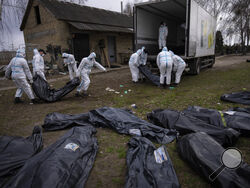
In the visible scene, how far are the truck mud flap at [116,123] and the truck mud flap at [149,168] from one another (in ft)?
1.67

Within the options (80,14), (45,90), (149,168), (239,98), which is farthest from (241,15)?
(149,168)

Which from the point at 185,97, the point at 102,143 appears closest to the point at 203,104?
the point at 185,97

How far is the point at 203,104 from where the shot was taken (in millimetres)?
4484

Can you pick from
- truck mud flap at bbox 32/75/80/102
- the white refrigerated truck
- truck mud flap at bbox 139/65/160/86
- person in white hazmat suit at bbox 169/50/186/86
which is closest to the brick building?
the white refrigerated truck

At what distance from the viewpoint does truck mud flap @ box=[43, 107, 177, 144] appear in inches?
113

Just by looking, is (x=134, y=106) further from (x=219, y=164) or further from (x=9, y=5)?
(x=9, y=5)

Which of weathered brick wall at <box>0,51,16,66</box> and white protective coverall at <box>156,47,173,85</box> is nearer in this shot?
white protective coverall at <box>156,47,173,85</box>

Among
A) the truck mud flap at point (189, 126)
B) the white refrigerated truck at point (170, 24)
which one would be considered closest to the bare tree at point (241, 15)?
the white refrigerated truck at point (170, 24)

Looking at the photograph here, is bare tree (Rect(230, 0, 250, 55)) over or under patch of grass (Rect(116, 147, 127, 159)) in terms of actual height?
over

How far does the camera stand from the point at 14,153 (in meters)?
2.23

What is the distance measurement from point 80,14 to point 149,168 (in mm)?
14174

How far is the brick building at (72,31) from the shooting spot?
12.1m

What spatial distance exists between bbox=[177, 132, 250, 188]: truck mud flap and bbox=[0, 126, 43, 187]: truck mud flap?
6.86 feet

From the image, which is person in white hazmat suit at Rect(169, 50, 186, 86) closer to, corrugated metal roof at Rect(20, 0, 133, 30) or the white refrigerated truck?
the white refrigerated truck
